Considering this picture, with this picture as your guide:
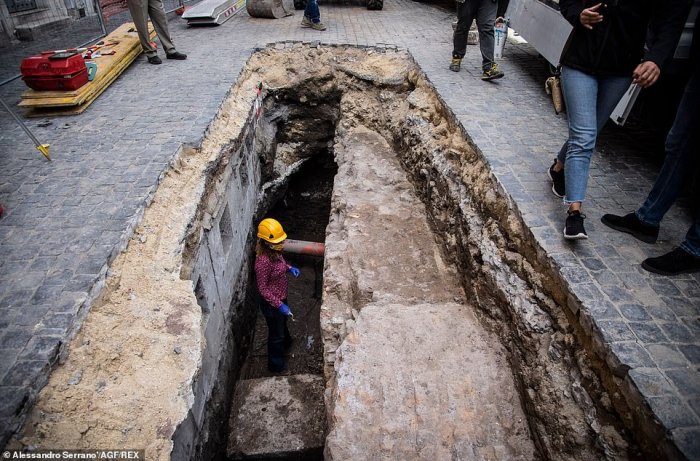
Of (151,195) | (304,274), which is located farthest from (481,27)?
(151,195)

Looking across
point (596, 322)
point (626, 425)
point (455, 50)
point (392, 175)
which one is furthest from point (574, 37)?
point (455, 50)

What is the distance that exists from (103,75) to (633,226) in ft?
24.1

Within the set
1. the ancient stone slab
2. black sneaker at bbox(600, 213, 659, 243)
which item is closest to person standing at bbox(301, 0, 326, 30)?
the ancient stone slab

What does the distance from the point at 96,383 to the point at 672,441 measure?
11.3 ft

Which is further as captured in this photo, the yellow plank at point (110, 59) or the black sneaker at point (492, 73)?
the black sneaker at point (492, 73)

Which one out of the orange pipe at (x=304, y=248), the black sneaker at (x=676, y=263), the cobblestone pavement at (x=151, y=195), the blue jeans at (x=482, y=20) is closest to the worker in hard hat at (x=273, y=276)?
the orange pipe at (x=304, y=248)

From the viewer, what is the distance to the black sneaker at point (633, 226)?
3.39 metres

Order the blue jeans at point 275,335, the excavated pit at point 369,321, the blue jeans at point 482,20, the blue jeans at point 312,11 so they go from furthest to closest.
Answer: the blue jeans at point 312,11
the blue jeans at point 482,20
the blue jeans at point 275,335
the excavated pit at point 369,321

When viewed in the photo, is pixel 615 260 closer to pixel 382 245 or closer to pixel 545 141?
pixel 545 141

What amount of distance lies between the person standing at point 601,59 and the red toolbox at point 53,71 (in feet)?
19.7

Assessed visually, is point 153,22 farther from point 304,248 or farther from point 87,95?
point 304,248

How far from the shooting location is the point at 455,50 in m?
7.15

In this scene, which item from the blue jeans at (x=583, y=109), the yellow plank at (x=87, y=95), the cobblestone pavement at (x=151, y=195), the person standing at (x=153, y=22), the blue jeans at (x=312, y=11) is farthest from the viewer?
the blue jeans at (x=312, y=11)

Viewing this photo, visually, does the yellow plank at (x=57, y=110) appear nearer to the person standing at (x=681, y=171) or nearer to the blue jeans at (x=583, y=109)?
the blue jeans at (x=583, y=109)
